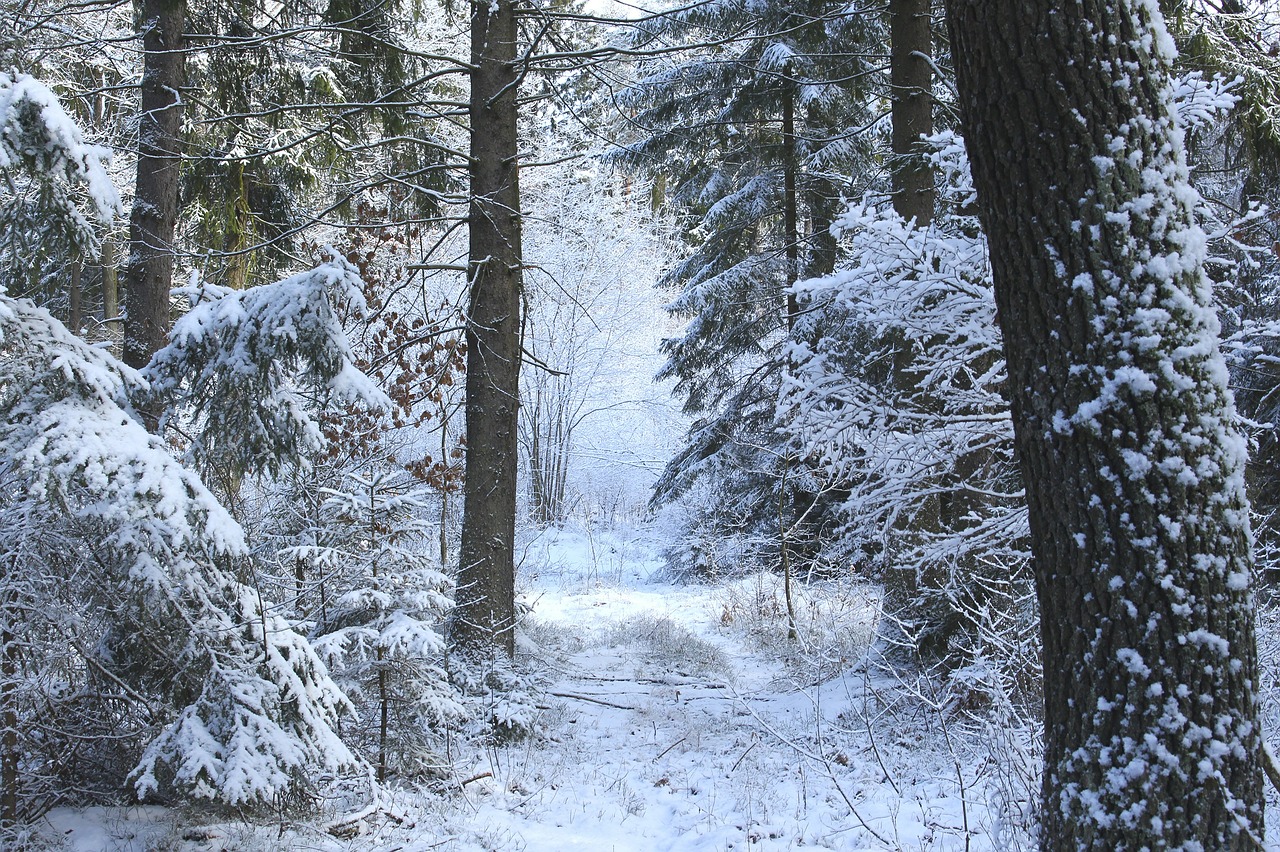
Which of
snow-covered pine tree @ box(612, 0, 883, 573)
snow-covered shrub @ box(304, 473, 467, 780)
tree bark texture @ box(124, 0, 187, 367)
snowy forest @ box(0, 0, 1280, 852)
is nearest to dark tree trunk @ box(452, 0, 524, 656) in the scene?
snowy forest @ box(0, 0, 1280, 852)

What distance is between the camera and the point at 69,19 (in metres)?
8.62

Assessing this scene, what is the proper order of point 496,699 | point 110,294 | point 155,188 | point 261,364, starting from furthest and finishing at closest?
point 110,294 → point 496,699 → point 155,188 → point 261,364

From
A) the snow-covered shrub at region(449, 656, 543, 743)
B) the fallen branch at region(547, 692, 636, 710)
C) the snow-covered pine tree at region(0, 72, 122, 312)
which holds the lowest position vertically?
the fallen branch at region(547, 692, 636, 710)

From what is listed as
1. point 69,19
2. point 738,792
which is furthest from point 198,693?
point 69,19

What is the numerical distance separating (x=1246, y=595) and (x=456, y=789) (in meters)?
4.31

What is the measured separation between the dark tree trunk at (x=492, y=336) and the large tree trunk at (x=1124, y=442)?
16.6 feet

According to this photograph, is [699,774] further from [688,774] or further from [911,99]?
[911,99]

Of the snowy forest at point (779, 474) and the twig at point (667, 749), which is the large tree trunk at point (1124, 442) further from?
the twig at point (667, 749)

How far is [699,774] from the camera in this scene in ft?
18.0

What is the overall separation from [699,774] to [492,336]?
3.81 meters

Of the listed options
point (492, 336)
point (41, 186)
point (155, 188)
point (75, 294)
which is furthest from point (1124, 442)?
point (75, 294)

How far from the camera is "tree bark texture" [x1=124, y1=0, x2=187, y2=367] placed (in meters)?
5.61

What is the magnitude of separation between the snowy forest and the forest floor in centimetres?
4

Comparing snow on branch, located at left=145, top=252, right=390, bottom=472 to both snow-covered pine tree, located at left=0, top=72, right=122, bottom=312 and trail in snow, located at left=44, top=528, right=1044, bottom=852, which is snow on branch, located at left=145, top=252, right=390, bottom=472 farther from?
trail in snow, located at left=44, top=528, right=1044, bottom=852
